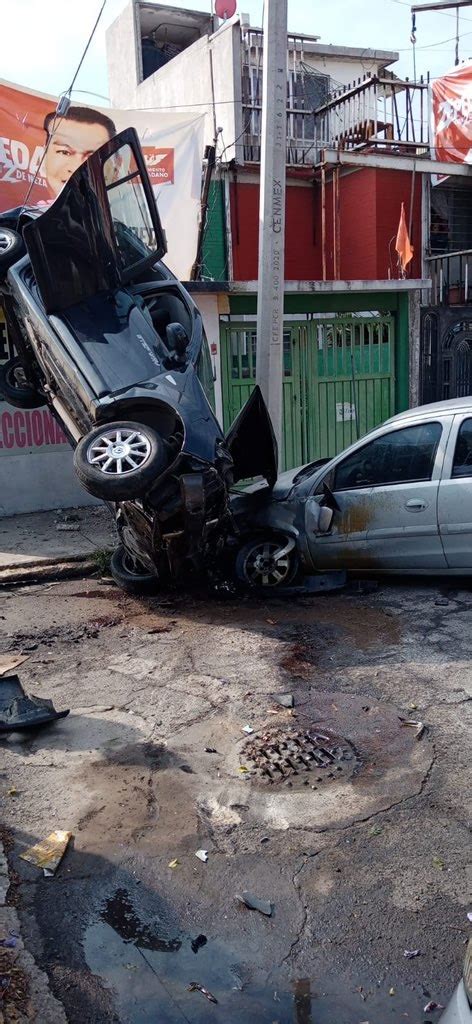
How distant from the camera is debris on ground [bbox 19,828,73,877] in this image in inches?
Result: 139

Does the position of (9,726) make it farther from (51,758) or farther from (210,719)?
(210,719)

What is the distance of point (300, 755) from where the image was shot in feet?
14.5

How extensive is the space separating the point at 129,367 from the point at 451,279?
1010cm

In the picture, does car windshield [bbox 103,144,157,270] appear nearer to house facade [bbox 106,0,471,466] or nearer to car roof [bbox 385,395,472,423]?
car roof [bbox 385,395,472,423]

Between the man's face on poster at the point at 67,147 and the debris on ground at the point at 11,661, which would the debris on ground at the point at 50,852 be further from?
the man's face on poster at the point at 67,147

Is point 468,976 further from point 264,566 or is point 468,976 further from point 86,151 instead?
point 86,151

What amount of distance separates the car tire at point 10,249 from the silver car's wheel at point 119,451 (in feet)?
8.49

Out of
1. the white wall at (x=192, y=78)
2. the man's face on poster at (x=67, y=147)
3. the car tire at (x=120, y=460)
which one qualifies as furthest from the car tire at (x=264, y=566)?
the white wall at (x=192, y=78)

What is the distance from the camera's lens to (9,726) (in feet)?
15.4

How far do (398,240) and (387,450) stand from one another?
7425mm

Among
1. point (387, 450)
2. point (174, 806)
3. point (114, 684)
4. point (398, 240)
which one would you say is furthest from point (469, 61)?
point (174, 806)

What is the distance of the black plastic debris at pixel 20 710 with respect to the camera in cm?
471

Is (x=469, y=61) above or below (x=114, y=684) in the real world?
above

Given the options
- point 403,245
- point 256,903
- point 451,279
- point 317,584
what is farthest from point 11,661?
point 451,279
